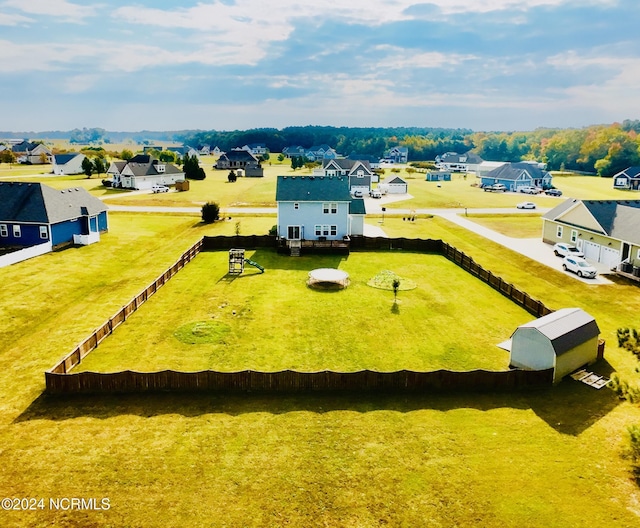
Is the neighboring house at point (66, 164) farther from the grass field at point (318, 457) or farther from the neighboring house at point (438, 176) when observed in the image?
the grass field at point (318, 457)

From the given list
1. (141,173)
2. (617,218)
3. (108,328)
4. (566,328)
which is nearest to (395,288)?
(566,328)

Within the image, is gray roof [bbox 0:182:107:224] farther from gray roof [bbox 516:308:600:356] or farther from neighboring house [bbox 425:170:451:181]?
neighboring house [bbox 425:170:451:181]

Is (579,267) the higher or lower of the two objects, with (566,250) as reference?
lower

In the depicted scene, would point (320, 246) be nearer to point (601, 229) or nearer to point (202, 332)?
point (202, 332)

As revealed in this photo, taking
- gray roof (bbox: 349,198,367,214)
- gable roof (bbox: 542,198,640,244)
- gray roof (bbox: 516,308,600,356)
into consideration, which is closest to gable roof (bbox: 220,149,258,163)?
gray roof (bbox: 349,198,367,214)

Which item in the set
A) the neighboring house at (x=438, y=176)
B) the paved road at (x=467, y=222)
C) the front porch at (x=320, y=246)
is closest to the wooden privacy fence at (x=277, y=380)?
the paved road at (x=467, y=222)

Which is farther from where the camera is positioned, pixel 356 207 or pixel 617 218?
pixel 356 207
